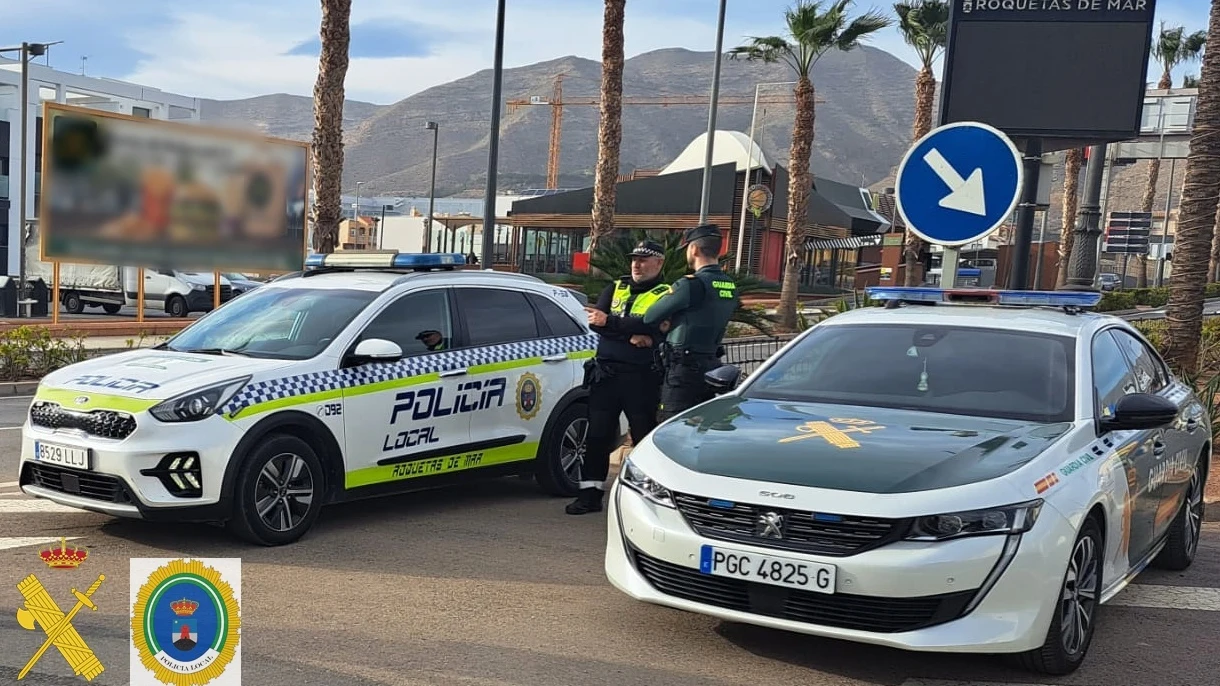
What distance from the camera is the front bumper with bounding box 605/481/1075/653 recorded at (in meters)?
4.26

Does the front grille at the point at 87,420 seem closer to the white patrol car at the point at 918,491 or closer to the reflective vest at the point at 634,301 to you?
the white patrol car at the point at 918,491

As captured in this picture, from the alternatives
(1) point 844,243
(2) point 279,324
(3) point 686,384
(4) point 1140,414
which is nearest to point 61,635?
(2) point 279,324

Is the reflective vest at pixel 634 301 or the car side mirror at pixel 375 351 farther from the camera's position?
the reflective vest at pixel 634 301

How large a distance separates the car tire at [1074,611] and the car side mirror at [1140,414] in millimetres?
509

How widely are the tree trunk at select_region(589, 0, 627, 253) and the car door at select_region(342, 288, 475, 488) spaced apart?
17.2m

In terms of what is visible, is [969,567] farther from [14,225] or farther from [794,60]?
[14,225]

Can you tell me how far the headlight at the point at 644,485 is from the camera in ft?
15.5

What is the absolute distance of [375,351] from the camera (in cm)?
677

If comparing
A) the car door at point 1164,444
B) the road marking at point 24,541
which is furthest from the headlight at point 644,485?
the road marking at point 24,541

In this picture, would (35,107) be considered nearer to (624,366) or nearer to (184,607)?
(624,366)

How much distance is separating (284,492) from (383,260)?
2032 mm

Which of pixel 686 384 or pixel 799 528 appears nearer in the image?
pixel 799 528

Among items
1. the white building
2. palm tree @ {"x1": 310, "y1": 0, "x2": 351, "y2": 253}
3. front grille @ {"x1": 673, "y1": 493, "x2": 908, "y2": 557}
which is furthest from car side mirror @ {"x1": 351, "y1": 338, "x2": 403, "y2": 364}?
the white building

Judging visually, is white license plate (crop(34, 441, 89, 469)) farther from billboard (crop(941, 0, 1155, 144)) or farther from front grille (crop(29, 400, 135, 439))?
billboard (crop(941, 0, 1155, 144))
